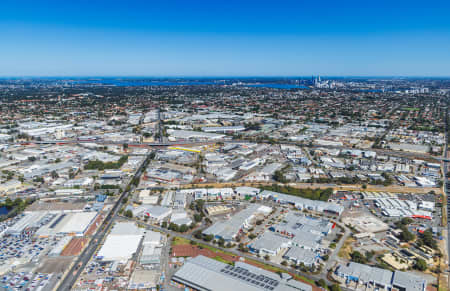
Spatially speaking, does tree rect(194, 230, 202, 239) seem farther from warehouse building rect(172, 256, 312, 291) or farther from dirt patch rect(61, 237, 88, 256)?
dirt patch rect(61, 237, 88, 256)

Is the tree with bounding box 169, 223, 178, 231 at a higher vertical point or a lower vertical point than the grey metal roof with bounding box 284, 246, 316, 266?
higher

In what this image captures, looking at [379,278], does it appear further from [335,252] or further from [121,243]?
[121,243]

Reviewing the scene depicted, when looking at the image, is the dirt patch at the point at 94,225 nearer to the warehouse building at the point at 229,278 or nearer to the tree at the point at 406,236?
the warehouse building at the point at 229,278

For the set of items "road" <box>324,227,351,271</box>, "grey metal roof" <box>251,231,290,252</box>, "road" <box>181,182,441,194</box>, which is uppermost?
"road" <box>181,182,441,194</box>

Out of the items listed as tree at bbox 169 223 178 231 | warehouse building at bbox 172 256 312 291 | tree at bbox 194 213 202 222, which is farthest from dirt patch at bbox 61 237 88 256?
tree at bbox 194 213 202 222

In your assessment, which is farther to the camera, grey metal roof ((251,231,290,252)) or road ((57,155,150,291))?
grey metal roof ((251,231,290,252))

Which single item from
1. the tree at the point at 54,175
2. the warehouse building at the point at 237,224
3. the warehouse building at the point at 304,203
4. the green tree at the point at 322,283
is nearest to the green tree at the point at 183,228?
the warehouse building at the point at 237,224

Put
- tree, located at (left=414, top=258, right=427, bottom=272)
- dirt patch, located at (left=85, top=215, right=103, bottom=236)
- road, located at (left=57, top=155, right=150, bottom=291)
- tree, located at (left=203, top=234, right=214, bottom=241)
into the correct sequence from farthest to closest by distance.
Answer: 1. dirt patch, located at (left=85, top=215, right=103, bottom=236)
2. tree, located at (left=203, top=234, right=214, bottom=241)
3. tree, located at (left=414, top=258, right=427, bottom=272)
4. road, located at (left=57, top=155, right=150, bottom=291)

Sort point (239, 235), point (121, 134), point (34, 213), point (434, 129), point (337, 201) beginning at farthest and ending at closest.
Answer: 1. point (434, 129)
2. point (121, 134)
3. point (337, 201)
4. point (34, 213)
5. point (239, 235)

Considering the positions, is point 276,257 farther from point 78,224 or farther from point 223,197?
point 78,224

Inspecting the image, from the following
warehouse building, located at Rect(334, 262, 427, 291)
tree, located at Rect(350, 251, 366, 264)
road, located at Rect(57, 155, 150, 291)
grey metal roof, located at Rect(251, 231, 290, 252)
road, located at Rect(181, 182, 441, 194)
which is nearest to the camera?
warehouse building, located at Rect(334, 262, 427, 291)

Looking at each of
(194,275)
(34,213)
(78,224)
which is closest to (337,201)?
(194,275)
